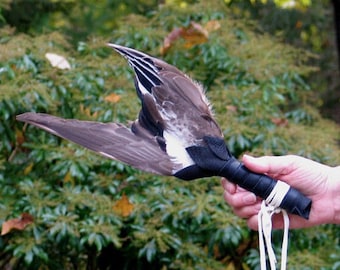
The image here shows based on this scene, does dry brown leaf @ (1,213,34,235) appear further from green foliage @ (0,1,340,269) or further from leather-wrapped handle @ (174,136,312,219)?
leather-wrapped handle @ (174,136,312,219)

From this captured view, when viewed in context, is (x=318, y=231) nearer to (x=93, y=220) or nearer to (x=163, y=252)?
(x=163, y=252)

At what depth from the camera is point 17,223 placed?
312 centimetres

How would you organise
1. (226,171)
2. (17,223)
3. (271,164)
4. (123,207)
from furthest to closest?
(123,207)
(17,223)
(271,164)
(226,171)

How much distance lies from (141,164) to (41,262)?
58.0 inches

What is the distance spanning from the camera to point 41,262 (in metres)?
3.24

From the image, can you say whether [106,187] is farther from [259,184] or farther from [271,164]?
[259,184]

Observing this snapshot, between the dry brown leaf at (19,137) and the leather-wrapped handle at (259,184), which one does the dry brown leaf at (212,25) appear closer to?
the dry brown leaf at (19,137)

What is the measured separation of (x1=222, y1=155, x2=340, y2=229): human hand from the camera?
2207mm

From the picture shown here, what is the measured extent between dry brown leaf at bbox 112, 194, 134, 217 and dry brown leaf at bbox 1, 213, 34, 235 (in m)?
0.36

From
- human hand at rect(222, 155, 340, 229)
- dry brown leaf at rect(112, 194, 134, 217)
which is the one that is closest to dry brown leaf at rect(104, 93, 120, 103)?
dry brown leaf at rect(112, 194, 134, 217)

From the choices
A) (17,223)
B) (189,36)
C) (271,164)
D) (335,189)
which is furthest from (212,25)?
(271,164)

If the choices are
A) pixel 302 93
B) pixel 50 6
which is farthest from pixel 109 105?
pixel 50 6

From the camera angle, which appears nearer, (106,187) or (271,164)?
(271,164)

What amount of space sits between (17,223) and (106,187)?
1.46 feet
